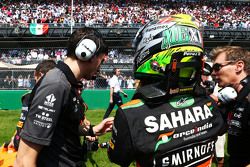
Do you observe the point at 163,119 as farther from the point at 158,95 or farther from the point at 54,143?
the point at 54,143

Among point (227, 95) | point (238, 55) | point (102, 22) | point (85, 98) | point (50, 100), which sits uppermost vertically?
point (238, 55)

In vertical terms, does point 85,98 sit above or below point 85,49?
below

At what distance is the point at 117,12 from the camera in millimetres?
39406

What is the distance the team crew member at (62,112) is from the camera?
2414mm

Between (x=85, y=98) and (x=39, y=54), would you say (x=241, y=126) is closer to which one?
(x=85, y=98)

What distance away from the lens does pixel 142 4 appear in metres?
42.7

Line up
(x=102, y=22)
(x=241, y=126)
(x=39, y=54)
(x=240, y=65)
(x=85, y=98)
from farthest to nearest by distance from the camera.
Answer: (x=102, y=22) < (x=39, y=54) < (x=85, y=98) < (x=240, y=65) < (x=241, y=126)

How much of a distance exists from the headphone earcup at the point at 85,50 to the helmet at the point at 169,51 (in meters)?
0.73

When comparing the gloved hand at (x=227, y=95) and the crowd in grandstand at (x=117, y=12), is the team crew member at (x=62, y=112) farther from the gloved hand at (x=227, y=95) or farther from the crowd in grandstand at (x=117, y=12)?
the crowd in grandstand at (x=117, y=12)

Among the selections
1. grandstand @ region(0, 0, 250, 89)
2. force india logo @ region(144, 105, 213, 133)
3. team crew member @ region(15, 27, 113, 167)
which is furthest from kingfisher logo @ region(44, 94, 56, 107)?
grandstand @ region(0, 0, 250, 89)

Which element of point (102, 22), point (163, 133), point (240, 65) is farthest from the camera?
point (102, 22)

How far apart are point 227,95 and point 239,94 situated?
134 mm

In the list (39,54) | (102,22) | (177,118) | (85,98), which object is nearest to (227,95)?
(177,118)

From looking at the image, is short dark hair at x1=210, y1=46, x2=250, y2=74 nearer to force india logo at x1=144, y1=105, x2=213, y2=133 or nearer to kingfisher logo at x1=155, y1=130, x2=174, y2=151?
force india logo at x1=144, y1=105, x2=213, y2=133
